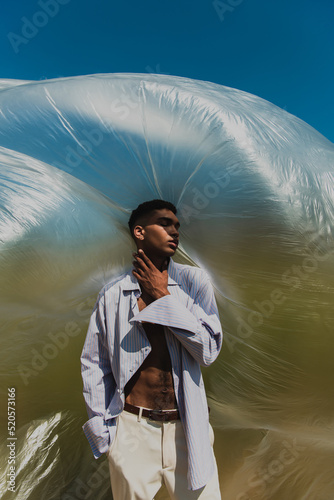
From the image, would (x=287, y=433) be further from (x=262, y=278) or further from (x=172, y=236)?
(x=172, y=236)

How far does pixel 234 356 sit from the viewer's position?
1823 millimetres

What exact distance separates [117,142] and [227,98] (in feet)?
1.86

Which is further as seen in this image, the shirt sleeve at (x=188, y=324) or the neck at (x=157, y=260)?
the neck at (x=157, y=260)

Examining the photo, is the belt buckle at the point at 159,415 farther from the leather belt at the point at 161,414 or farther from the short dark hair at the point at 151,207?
the short dark hair at the point at 151,207

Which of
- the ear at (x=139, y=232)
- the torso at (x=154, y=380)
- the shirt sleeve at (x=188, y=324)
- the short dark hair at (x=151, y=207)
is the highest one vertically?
the short dark hair at (x=151, y=207)

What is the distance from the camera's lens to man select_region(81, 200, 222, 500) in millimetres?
1209

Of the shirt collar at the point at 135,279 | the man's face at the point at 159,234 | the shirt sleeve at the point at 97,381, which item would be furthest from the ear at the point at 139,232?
the shirt sleeve at the point at 97,381

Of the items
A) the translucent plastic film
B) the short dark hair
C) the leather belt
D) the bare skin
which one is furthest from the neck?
the leather belt

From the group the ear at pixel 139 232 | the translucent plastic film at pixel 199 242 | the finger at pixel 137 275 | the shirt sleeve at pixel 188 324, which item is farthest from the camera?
the translucent plastic film at pixel 199 242

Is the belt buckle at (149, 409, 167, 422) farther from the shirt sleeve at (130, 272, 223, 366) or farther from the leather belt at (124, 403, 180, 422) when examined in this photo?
the shirt sleeve at (130, 272, 223, 366)

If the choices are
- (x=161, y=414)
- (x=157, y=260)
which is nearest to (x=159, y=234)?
(x=157, y=260)

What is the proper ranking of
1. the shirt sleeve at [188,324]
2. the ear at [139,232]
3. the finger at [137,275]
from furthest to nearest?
1. the ear at [139,232]
2. the finger at [137,275]
3. the shirt sleeve at [188,324]

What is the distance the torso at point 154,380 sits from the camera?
127 cm

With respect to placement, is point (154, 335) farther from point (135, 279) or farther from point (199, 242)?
point (199, 242)
